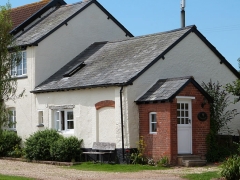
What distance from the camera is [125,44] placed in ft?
92.8

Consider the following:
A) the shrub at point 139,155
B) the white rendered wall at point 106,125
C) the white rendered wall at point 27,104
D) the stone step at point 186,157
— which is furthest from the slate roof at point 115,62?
the stone step at point 186,157

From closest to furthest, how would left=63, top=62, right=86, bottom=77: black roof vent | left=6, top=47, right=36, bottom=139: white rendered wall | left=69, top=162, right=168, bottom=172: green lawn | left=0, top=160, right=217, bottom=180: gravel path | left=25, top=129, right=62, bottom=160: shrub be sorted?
left=0, top=160, right=217, bottom=180: gravel path, left=69, top=162, right=168, bottom=172: green lawn, left=25, top=129, right=62, bottom=160: shrub, left=63, top=62, right=86, bottom=77: black roof vent, left=6, top=47, right=36, bottom=139: white rendered wall

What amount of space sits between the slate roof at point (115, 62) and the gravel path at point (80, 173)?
4.34 metres

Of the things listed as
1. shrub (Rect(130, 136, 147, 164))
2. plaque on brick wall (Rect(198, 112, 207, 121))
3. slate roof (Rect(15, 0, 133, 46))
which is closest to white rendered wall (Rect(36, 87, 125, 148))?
shrub (Rect(130, 136, 147, 164))

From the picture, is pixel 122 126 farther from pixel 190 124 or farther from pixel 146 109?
pixel 190 124

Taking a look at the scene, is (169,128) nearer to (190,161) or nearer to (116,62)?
(190,161)

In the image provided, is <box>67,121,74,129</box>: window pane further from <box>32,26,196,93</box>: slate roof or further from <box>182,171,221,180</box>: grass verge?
<box>182,171,221,180</box>: grass verge

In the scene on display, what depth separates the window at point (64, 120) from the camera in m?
27.2

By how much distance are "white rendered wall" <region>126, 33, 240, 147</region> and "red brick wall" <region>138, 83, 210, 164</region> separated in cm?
49

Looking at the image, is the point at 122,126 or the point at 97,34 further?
the point at 97,34

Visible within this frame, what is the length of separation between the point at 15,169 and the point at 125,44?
354 inches

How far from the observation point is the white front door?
2342 cm

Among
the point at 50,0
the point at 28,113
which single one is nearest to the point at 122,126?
the point at 28,113

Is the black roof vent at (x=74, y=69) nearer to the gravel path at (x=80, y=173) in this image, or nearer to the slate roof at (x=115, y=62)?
the slate roof at (x=115, y=62)
